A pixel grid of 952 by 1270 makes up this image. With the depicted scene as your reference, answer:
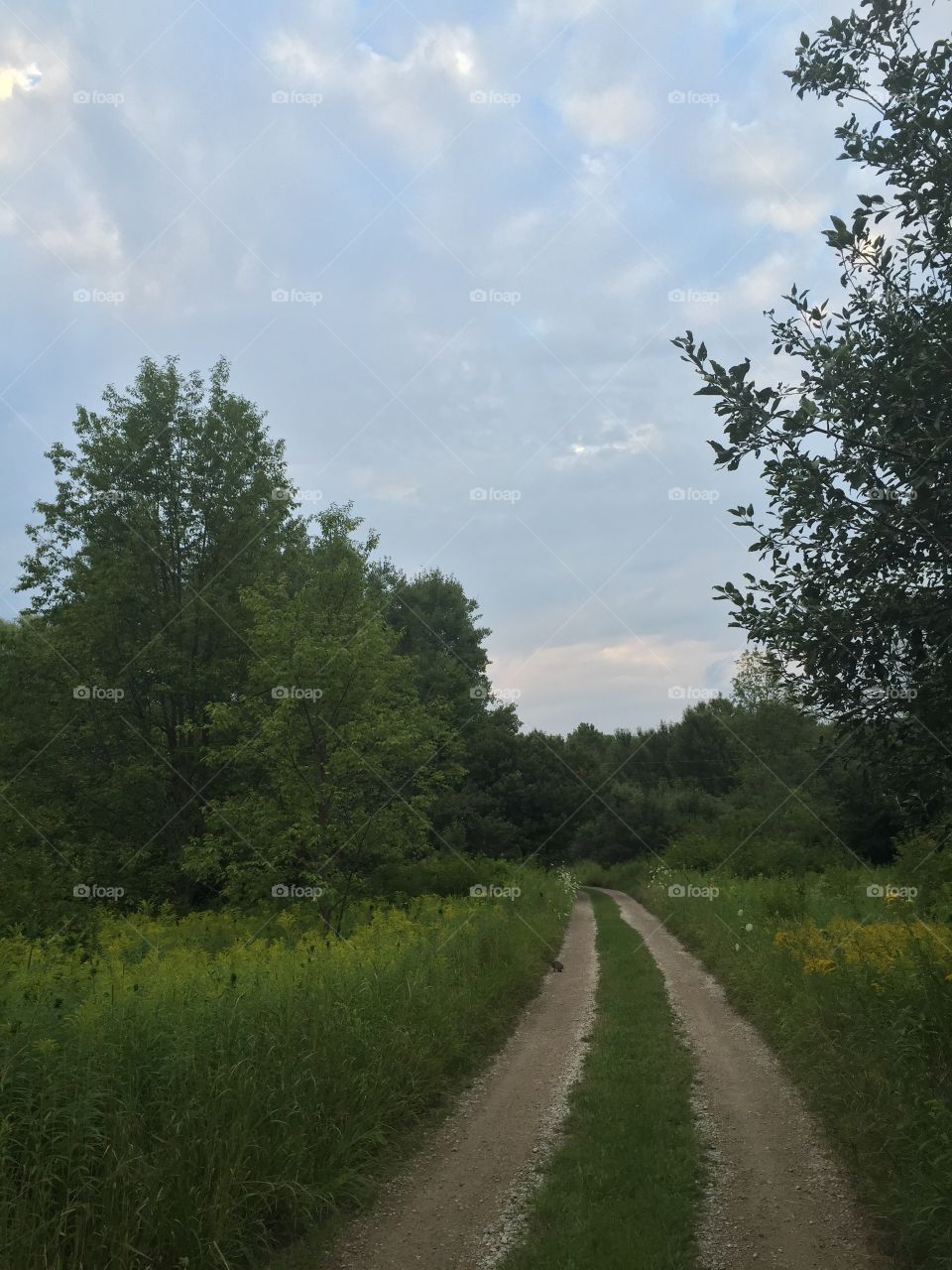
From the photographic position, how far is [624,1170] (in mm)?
6035

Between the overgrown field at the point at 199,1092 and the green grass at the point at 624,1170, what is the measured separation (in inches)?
59.3

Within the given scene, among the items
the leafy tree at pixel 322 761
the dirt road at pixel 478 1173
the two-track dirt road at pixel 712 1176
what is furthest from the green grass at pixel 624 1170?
the leafy tree at pixel 322 761

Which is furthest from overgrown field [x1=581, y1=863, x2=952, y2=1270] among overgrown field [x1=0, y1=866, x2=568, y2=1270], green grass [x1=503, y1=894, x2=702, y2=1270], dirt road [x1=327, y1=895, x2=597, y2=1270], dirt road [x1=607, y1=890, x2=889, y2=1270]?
overgrown field [x1=0, y1=866, x2=568, y2=1270]

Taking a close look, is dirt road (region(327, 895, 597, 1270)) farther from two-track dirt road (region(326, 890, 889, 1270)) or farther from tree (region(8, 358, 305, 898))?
tree (region(8, 358, 305, 898))

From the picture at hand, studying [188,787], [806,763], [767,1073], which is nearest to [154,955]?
[767,1073]

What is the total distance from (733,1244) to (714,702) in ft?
272

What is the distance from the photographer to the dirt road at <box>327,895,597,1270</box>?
5.09m

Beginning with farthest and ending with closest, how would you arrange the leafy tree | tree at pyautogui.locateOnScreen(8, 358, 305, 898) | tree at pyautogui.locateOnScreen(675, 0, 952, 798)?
tree at pyautogui.locateOnScreen(8, 358, 305, 898) < the leafy tree < tree at pyautogui.locateOnScreen(675, 0, 952, 798)

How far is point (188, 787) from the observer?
25328mm

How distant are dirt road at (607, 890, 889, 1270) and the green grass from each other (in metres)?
0.21

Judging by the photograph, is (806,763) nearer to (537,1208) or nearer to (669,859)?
(669,859)

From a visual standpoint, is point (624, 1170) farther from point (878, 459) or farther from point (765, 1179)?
point (878, 459)

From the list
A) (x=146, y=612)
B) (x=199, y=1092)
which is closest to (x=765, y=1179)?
(x=199, y=1092)

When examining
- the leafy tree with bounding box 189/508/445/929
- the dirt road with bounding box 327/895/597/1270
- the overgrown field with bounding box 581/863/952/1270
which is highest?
the leafy tree with bounding box 189/508/445/929
